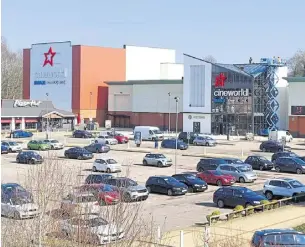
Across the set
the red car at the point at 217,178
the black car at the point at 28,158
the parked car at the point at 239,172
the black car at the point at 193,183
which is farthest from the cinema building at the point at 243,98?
the black car at the point at 193,183

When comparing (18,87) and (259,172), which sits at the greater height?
(18,87)

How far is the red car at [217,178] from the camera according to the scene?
1485 inches

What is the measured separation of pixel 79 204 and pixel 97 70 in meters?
85.1

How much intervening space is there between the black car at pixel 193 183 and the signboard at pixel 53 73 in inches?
2488

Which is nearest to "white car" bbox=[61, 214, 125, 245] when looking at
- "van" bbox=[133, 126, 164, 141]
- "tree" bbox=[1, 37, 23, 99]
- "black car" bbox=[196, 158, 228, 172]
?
"black car" bbox=[196, 158, 228, 172]

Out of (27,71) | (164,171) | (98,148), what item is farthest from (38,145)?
(27,71)

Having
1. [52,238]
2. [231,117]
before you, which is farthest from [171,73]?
[52,238]

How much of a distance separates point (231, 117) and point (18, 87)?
53681 mm

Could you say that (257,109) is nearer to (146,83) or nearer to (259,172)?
(146,83)

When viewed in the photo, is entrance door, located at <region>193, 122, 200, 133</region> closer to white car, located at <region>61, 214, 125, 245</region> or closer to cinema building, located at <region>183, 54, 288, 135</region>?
cinema building, located at <region>183, 54, 288, 135</region>

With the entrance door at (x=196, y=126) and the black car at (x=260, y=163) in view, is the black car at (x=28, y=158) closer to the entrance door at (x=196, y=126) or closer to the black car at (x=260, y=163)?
the black car at (x=260, y=163)

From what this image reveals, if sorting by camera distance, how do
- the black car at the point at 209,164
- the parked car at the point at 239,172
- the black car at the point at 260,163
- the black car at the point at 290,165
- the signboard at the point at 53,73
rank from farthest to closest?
the signboard at the point at 53,73 → the black car at the point at 260,163 → the black car at the point at 290,165 → the black car at the point at 209,164 → the parked car at the point at 239,172

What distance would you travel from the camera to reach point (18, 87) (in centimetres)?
11988

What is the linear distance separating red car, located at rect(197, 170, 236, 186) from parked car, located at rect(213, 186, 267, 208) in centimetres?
725
